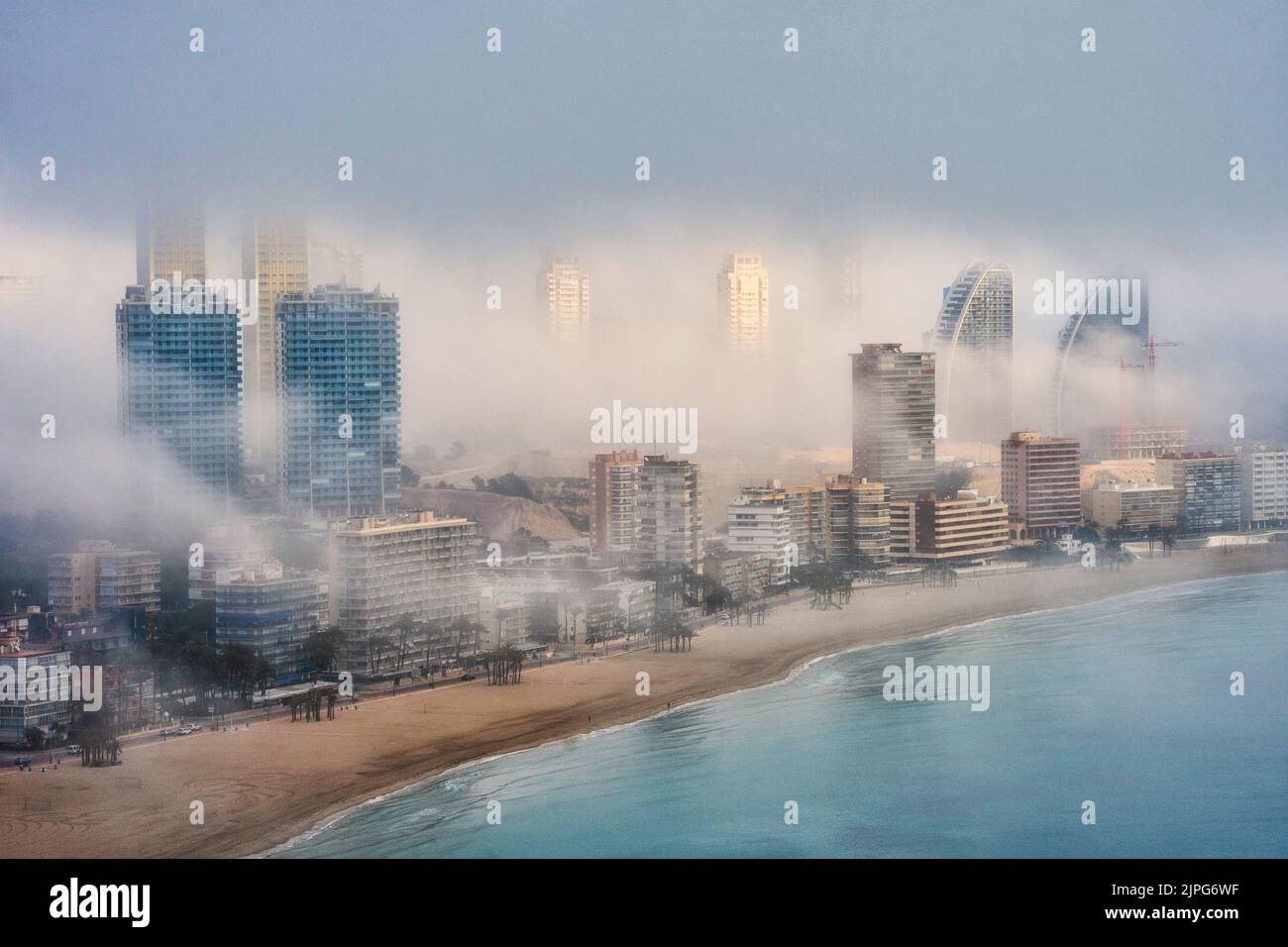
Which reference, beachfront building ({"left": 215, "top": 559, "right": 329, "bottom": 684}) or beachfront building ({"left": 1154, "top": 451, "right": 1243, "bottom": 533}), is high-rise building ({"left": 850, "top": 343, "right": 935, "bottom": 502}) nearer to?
beachfront building ({"left": 1154, "top": 451, "right": 1243, "bottom": 533})

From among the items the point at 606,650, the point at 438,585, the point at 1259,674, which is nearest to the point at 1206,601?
the point at 1259,674

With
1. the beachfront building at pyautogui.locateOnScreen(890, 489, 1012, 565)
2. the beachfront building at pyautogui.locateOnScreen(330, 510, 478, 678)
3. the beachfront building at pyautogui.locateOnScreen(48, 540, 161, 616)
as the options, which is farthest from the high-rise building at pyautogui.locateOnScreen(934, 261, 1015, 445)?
the beachfront building at pyautogui.locateOnScreen(48, 540, 161, 616)

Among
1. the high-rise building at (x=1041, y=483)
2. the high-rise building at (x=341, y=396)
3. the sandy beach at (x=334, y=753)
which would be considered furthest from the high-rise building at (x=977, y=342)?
the sandy beach at (x=334, y=753)

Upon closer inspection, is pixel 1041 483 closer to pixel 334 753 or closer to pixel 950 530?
pixel 950 530

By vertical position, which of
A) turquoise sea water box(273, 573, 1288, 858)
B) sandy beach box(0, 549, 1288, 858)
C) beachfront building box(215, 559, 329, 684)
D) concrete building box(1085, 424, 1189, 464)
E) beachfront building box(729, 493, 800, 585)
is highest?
concrete building box(1085, 424, 1189, 464)

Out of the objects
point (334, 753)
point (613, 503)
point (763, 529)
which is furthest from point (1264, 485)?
point (334, 753)

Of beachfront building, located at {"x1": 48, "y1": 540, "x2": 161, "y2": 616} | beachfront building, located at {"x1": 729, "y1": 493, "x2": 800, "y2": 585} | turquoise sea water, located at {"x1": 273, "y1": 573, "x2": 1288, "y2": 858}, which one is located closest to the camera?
turquoise sea water, located at {"x1": 273, "y1": 573, "x2": 1288, "y2": 858}
